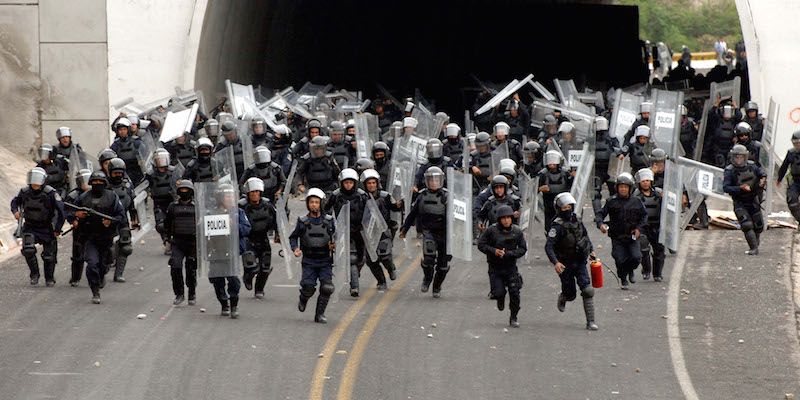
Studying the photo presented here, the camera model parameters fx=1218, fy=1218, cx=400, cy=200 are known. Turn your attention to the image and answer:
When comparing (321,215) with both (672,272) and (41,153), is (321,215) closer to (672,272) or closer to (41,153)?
(672,272)

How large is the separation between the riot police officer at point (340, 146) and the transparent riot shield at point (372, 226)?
19.7 feet

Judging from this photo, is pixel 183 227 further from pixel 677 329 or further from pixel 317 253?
pixel 677 329

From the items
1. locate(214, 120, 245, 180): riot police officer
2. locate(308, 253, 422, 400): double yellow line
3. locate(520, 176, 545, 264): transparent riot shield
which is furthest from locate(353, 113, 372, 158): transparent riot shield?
locate(308, 253, 422, 400): double yellow line

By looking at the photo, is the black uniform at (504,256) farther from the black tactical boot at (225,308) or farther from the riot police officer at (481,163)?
the riot police officer at (481,163)

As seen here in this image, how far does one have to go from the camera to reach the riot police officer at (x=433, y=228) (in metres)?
14.8

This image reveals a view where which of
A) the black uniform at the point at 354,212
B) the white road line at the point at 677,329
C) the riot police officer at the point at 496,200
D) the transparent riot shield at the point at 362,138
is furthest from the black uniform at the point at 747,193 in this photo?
the transparent riot shield at the point at 362,138

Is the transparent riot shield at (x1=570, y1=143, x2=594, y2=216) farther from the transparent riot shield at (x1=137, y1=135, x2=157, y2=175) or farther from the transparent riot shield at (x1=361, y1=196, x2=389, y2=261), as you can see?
the transparent riot shield at (x1=137, y1=135, x2=157, y2=175)

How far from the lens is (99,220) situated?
14633 mm

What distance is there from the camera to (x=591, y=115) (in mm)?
25250

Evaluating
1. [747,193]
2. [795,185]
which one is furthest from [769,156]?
[747,193]

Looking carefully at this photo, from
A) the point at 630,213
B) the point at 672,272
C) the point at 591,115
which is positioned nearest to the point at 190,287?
the point at 630,213

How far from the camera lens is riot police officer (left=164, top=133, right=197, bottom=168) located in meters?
21.1

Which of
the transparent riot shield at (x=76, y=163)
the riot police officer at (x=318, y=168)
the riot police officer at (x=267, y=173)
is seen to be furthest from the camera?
the transparent riot shield at (x=76, y=163)

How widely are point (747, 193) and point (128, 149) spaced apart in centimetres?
1009
